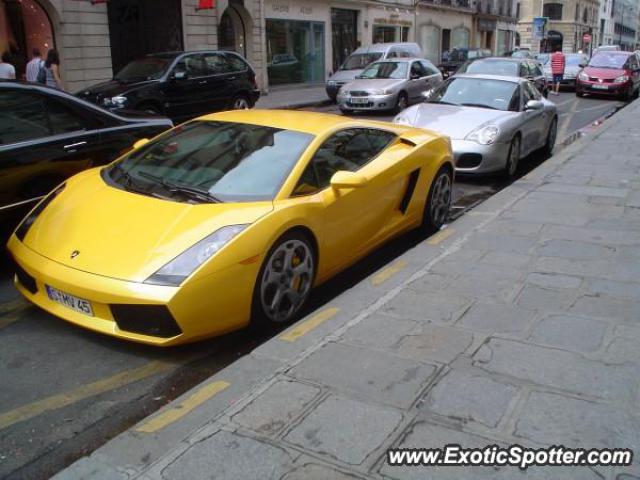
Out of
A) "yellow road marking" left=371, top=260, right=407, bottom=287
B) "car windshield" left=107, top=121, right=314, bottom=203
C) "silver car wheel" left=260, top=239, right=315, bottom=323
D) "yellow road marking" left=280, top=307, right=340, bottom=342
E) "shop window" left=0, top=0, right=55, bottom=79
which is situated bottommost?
"yellow road marking" left=280, top=307, right=340, bottom=342

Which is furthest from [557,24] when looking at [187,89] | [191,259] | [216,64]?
[191,259]

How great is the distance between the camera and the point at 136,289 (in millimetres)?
3361

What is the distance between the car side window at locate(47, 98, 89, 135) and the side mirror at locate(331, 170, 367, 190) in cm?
269

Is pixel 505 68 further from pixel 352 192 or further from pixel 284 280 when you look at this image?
pixel 284 280

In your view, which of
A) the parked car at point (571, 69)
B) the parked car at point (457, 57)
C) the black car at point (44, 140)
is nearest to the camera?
the black car at point (44, 140)

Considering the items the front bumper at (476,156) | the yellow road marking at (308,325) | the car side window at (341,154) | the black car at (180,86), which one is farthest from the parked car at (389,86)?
the yellow road marking at (308,325)

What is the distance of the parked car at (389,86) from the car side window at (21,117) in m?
11.5

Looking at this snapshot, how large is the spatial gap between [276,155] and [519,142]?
5620 millimetres

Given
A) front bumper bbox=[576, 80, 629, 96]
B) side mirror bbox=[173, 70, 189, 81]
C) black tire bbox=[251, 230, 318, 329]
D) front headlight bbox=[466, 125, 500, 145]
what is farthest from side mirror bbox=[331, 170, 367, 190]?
front bumper bbox=[576, 80, 629, 96]

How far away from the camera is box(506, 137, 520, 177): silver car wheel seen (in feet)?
28.5

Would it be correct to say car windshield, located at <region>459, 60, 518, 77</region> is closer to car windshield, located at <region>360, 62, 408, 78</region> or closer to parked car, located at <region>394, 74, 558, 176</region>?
car windshield, located at <region>360, 62, 408, 78</region>

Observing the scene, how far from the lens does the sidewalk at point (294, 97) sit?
1998 centimetres

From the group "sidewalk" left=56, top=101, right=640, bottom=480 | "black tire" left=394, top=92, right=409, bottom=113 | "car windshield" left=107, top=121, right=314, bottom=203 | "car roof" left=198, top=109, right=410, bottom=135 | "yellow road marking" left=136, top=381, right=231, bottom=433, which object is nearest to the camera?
A: "sidewalk" left=56, top=101, right=640, bottom=480

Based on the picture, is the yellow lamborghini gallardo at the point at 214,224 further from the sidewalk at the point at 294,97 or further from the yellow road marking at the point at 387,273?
the sidewalk at the point at 294,97
